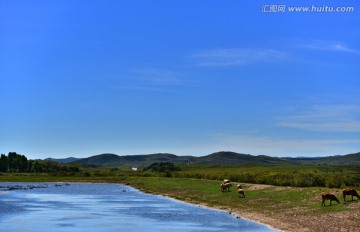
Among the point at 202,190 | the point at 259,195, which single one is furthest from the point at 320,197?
the point at 202,190

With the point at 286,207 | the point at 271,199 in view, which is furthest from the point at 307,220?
the point at 271,199

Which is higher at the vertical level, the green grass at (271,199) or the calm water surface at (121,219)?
the green grass at (271,199)

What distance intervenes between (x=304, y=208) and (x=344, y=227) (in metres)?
14.5

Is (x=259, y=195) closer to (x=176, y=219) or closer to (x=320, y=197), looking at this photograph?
(x=320, y=197)

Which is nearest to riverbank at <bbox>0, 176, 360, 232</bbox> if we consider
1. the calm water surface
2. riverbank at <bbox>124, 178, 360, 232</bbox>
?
riverbank at <bbox>124, 178, 360, 232</bbox>

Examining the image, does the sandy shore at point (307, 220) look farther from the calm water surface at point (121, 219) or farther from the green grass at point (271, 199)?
the calm water surface at point (121, 219)

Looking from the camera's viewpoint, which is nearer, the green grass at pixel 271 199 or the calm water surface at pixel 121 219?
the calm water surface at pixel 121 219

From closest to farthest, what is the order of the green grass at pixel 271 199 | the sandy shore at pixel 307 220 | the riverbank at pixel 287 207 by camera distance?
the sandy shore at pixel 307 220 < the riverbank at pixel 287 207 < the green grass at pixel 271 199

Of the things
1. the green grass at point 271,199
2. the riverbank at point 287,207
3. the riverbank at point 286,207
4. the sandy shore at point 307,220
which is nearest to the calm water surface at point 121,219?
the sandy shore at point 307,220

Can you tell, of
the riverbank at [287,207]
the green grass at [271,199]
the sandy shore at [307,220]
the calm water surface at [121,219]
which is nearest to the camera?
the sandy shore at [307,220]

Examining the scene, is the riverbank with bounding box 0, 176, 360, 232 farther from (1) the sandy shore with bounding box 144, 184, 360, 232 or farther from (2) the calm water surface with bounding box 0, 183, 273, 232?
(2) the calm water surface with bounding box 0, 183, 273, 232

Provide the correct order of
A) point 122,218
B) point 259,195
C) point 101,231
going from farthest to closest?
point 259,195, point 122,218, point 101,231

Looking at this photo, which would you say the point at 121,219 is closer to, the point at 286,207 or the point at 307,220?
the point at 286,207

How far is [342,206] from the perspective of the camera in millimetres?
53219
